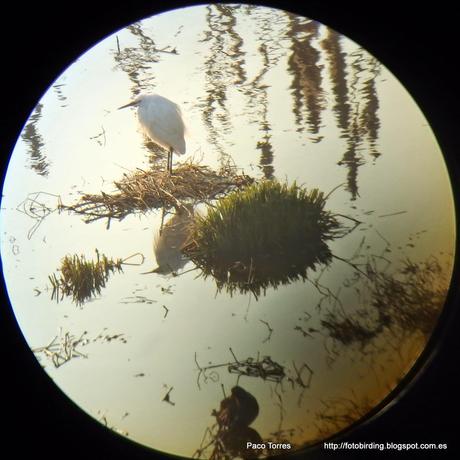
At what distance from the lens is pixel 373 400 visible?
948mm

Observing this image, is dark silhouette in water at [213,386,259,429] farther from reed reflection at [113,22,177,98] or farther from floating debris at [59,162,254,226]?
reed reflection at [113,22,177,98]

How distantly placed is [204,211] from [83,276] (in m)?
0.29

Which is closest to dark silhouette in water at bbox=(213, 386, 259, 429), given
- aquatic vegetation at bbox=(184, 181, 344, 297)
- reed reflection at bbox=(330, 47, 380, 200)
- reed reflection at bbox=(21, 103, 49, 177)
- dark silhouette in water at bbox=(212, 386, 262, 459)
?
dark silhouette in water at bbox=(212, 386, 262, 459)

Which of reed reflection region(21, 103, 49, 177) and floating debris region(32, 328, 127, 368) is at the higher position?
reed reflection region(21, 103, 49, 177)

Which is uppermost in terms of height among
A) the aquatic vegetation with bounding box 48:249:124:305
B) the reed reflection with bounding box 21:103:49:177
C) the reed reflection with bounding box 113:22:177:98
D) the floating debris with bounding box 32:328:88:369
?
the reed reflection with bounding box 113:22:177:98

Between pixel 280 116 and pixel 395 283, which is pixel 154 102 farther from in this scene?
pixel 395 283

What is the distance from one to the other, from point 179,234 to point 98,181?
21cm

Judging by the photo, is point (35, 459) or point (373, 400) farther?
point (35, 459)

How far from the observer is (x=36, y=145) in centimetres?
97

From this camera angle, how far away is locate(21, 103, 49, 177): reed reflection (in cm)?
96

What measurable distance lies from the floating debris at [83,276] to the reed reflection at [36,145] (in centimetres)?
20

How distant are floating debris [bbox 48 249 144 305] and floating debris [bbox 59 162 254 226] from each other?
9 cm

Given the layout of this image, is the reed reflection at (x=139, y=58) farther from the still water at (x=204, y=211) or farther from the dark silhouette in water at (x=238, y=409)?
the dark silhouette in water at (x=238, y=409)

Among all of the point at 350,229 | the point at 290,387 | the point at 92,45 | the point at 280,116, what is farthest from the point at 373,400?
the point at 92,45
